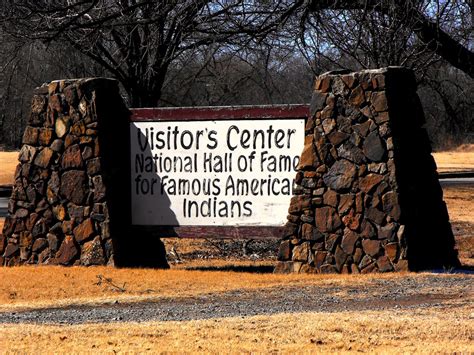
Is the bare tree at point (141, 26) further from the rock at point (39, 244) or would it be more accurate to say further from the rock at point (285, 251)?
the rock at point (285, 251)

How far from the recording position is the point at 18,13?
72.7ft

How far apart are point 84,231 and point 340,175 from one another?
355 centimetres

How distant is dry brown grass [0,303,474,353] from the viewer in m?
8.36

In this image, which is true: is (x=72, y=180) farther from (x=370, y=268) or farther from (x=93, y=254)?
(x=370, y=268)

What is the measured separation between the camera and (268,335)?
8.95 meters

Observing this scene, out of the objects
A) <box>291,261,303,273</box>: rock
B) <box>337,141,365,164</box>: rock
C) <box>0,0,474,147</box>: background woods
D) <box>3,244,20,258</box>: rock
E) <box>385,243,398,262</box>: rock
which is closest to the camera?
<box>385,243,398,262</box>: rock

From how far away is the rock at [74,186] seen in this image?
1545 centimetres

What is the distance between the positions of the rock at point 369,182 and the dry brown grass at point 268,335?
4030mm

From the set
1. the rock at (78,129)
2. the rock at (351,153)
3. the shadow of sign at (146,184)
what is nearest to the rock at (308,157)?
the rock at (351,153)

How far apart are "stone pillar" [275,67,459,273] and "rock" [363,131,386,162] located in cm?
1

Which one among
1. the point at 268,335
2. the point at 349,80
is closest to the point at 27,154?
the point at 349,80

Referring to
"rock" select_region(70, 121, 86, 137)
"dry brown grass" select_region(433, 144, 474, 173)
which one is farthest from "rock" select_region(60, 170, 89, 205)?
"dry brown grass" select_region(433, 144, 474, 173)

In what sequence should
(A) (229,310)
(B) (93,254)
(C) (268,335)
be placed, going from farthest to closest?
(B) (93,254), (A) (229,310), (C) (268,335)

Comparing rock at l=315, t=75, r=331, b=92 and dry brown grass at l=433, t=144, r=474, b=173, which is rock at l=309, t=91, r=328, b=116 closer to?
rock at l=315, t=75, r=331, b=92
